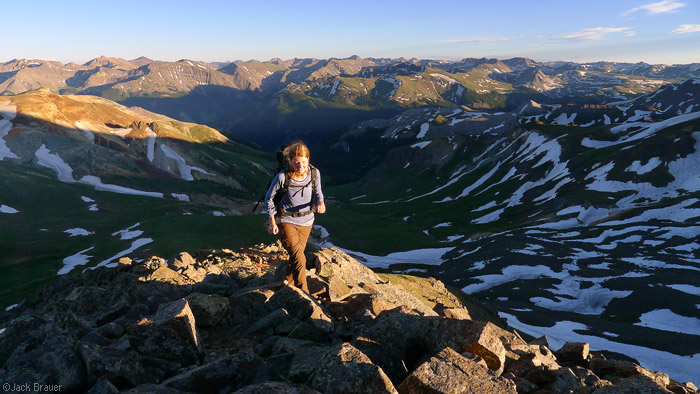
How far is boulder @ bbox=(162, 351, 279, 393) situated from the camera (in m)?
8.32

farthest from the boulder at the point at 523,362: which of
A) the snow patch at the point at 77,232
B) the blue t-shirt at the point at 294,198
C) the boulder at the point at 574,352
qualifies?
the snow patch at the point at 77,232

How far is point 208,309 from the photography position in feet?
43.9

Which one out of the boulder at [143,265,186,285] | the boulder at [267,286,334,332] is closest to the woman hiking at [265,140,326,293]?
the boulder at [267,286,334,332]

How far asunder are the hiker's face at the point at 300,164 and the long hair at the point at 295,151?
0.10 meters

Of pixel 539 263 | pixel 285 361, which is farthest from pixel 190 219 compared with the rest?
pixel 285 361

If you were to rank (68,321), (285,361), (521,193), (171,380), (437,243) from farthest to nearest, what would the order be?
(521,193)
(437,243)
(68,321)
(285,361)
(171,380)

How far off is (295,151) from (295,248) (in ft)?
11.8

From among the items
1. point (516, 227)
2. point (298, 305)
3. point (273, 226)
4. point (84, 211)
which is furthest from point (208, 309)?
point (84, 211)

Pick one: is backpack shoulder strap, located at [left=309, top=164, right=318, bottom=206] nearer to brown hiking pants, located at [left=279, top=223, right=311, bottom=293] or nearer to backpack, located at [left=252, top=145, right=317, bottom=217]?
backpack, located at [left=252, top=145, right=317, bottom=217]

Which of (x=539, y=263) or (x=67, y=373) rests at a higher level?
(x=67, y=373)

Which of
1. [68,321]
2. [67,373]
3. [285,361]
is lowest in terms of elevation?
[68,321]

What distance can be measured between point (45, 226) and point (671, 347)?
13018 cm

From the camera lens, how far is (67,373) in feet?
27.8

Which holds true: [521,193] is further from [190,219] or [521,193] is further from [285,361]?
[285,361]
